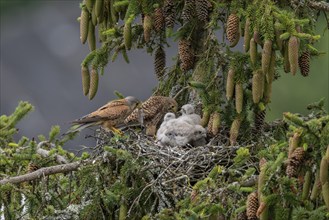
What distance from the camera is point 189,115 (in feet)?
40.0

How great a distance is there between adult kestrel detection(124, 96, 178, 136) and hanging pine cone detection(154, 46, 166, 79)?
0.21m

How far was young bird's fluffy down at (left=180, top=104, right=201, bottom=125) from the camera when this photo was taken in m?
12.1

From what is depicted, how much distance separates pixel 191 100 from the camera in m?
12.7

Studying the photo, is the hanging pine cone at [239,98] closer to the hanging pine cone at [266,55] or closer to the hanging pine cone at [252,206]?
the hanging pine cone at [266,55]

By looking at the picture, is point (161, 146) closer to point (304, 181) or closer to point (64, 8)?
point (304, 181)

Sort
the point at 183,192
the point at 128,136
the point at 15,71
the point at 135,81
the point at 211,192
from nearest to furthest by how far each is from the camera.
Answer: the point at 211,192 → the point at 183,192 → the point at 128,136 → the point at 135,81 → the point at 15,71

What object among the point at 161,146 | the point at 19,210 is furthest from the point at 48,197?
the point at 161,146

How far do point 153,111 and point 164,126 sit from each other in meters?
0.50

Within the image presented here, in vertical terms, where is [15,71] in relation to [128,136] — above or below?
above

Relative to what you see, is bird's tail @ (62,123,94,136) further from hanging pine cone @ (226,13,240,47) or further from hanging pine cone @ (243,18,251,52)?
hanging pine cone @ (243,18,251,52)

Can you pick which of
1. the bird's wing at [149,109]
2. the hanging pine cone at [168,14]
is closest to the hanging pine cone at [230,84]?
the hanging pine cone at [168,14]

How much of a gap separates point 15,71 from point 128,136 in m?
23.5

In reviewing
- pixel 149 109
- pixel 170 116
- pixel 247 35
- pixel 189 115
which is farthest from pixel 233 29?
pixel 149 109

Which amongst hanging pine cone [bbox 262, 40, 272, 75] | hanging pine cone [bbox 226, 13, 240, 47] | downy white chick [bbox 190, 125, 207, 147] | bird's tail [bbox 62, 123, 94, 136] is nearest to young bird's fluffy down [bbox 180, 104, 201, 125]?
downy white chick [bbox 190, 125, 207, 147]
